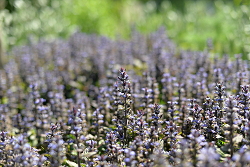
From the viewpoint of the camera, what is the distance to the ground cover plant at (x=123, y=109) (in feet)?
Answer: 14.2

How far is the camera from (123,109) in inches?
206

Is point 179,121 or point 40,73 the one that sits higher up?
point 40,73

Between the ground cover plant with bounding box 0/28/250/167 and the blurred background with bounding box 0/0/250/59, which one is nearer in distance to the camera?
the ground cover plant with bounding box 0/28/250/167

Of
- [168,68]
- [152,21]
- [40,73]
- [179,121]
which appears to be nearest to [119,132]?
[179,121]

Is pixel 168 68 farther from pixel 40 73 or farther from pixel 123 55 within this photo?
pixel 40 73

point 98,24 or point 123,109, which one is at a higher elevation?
point 98,24

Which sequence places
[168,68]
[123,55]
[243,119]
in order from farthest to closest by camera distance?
[123,55] < [168,68] < [243,119]

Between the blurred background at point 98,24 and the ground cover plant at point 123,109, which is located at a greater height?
the blurred background at point 98,24

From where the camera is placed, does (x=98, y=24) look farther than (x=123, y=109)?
Yes

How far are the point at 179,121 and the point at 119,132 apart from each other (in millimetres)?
1262

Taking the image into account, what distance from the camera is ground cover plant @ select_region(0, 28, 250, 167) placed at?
4320 mm

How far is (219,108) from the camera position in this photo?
498cm

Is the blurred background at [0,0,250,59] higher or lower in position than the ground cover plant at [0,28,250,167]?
higher

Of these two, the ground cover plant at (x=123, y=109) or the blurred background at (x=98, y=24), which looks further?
the blurred background at (x=98, y=24)
